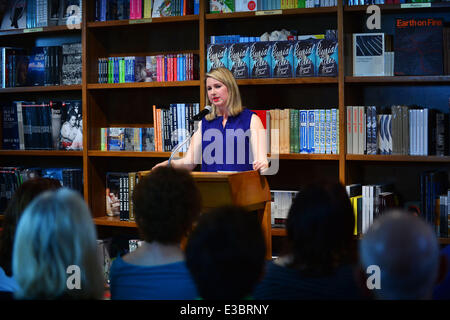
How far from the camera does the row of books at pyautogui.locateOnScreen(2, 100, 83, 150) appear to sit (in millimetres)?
4066

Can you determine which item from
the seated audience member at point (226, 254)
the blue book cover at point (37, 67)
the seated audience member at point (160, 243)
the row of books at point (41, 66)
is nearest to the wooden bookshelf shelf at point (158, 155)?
the row of books at point (41, 66)

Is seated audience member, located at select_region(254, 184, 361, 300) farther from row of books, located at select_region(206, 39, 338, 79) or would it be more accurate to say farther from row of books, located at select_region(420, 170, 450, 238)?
row of books, located at select_region(206, 39, 338, 79)

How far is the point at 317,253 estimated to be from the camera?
139cm

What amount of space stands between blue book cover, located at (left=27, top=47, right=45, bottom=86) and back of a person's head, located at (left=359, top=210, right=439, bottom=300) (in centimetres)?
350

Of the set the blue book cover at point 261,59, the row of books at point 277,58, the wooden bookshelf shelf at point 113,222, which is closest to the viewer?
the row of books at point 277,58

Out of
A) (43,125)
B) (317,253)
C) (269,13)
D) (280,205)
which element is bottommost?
(280,205)

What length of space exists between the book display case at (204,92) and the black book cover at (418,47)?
6cm

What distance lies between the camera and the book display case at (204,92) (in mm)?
3402

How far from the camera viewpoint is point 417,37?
10.6 ft

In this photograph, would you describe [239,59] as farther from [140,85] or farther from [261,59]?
[140,85]

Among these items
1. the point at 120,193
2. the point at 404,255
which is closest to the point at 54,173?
the point at 120,193

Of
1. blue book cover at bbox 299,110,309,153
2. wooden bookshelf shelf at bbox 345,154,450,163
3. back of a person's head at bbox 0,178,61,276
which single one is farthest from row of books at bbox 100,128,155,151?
back of a person's head at bbox 0,178,61,276

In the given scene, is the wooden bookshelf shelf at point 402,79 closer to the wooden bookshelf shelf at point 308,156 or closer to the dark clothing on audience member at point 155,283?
the wooden bookshelf shelf at point 308,156

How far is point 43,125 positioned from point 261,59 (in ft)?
5.49
